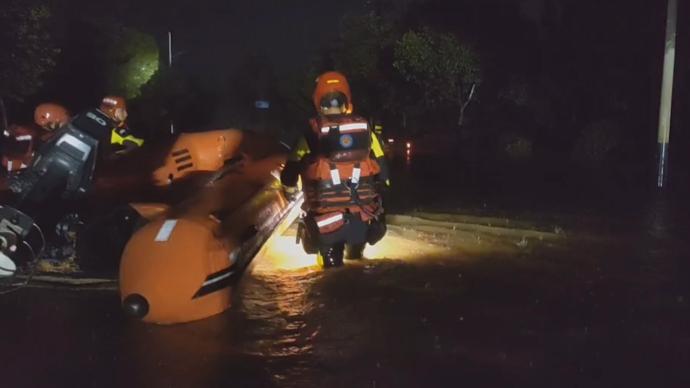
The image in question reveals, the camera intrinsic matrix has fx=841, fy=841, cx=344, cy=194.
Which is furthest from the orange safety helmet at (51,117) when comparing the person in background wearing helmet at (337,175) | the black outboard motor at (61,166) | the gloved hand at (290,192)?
the person in background wearing helmet at (337,175)

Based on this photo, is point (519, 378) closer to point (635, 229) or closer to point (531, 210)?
point (635, 229)

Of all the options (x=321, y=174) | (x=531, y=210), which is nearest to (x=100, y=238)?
(x=321, y=174)

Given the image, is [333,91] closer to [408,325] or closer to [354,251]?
[354,251]

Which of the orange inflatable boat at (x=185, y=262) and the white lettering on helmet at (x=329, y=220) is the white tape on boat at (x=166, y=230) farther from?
the white lettering on helmet at (x=329, y=220)

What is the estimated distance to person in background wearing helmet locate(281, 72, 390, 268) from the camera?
790cm

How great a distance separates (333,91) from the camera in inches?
324

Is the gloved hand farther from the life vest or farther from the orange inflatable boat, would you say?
the orange inflatable boat

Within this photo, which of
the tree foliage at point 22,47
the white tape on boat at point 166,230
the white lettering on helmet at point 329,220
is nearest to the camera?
the white tape on boat at point 166,230

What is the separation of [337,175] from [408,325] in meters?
2.19

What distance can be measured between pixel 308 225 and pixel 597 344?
3273 mm

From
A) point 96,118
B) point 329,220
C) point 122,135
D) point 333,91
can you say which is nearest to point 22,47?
point 122,135

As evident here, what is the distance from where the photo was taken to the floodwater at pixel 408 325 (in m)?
5.26

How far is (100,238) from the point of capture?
28.6 ft

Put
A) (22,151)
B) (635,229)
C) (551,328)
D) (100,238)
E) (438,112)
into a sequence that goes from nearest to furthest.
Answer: (551,328) < (100,238) < (22,151) < (635,229) < (438,112)
